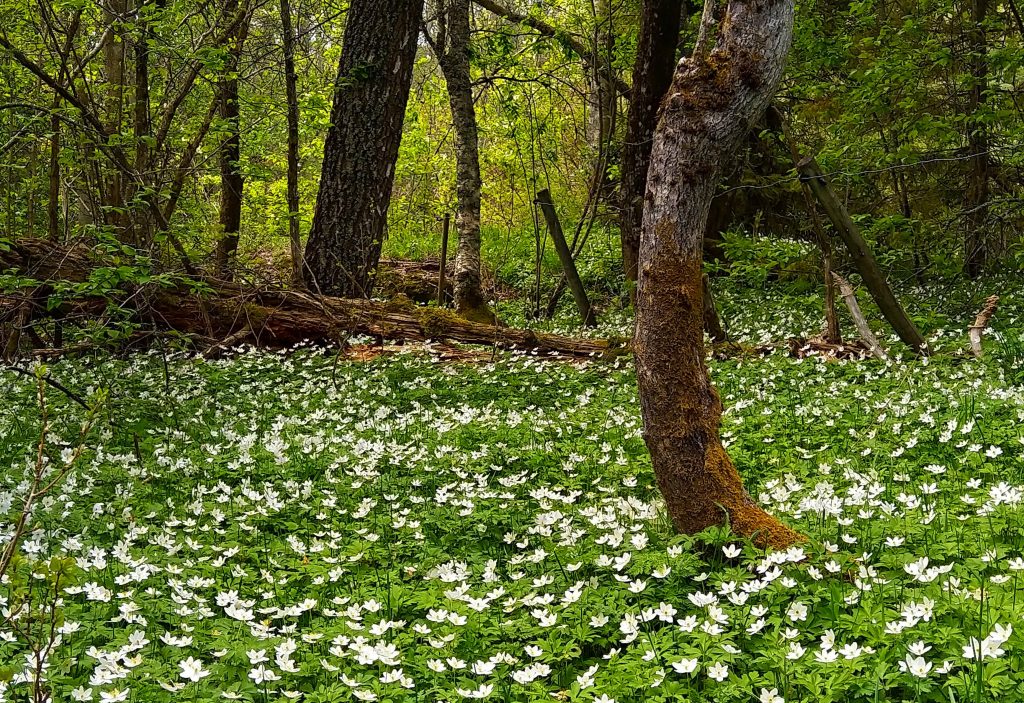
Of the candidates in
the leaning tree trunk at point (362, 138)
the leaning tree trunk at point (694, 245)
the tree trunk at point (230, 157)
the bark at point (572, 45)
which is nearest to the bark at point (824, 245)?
the leaning tree trunk at point (694, 245)

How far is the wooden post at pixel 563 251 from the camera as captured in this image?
12453 mm

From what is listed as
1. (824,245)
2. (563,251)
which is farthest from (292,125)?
(824,245)

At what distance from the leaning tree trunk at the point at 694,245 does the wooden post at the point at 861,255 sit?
475cm

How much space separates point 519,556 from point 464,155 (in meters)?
9.74

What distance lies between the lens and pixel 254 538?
4.63 m

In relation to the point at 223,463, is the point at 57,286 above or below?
above

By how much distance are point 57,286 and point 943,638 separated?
248 inches

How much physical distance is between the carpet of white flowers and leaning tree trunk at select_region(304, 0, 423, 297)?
12.5 feet

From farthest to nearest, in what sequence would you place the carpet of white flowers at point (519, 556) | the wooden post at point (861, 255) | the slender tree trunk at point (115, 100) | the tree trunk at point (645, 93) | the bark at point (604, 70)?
1. the bark at point (604, 70)
2. the slender tree trunk at point (115, 100)
3. the tree trunk at point (645, 93)
4. the wooden post at point (861, 255)
5. the carpet of white flowers at point (519, 556)

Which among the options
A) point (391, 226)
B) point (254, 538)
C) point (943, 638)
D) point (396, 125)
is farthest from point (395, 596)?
point (391, 226)

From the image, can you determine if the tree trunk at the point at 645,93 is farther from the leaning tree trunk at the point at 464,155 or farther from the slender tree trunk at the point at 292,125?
the slender tree trunk at the point at 292,125

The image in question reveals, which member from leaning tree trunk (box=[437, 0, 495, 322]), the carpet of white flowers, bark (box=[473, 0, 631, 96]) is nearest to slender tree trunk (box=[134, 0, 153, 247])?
the carpet of white flowers

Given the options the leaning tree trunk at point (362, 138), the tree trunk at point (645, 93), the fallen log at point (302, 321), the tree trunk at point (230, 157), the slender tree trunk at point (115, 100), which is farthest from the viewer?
the tree trunk at point (230, 157)

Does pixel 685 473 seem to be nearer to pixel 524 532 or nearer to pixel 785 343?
pixel 524 532
